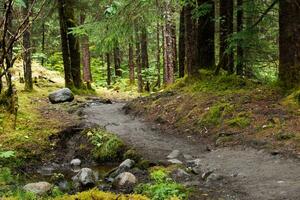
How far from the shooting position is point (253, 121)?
10.4m

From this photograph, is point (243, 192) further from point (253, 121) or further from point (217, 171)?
point (253, 121)

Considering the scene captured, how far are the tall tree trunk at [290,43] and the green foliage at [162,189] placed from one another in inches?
222

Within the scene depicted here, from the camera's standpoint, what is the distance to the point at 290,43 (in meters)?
11.6

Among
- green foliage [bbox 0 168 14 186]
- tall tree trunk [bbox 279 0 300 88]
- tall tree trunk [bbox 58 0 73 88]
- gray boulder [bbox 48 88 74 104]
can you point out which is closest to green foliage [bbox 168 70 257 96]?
tall tree trunk [bbox 279 0 300 88]

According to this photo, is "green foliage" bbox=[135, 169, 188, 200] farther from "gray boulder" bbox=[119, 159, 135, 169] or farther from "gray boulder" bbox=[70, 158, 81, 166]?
"gray boulder" bbox=[70, 158, 81, 166]

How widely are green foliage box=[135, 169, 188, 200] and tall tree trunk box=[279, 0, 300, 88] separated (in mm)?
5631

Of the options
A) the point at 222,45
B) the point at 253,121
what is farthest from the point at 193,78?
the point at 253,121

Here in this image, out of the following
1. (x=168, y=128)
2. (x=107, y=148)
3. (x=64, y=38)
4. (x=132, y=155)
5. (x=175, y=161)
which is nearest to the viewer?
(x=175, y=161)

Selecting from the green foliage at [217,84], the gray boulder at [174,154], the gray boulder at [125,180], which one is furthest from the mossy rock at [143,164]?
the green foliage at [217,84]

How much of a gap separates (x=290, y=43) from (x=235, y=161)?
4.67 metres

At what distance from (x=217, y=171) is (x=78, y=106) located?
9.22 meters

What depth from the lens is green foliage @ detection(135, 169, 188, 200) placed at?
20.5ft

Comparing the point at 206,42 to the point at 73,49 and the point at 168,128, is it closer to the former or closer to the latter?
the point at 168,128

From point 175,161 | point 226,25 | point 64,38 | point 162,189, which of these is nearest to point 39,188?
point 162,189
